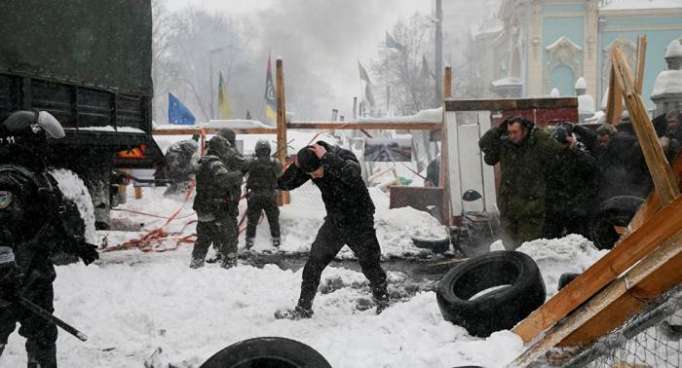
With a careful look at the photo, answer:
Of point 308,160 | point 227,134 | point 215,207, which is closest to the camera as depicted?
point 308,160

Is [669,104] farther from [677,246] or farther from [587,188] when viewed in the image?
[677,246]

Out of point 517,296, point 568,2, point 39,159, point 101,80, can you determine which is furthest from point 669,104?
point 568,2

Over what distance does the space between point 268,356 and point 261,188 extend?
5.90 m

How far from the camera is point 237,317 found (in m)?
5.40

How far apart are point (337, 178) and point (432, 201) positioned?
18.5 feet

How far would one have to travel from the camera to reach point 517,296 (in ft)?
14.3

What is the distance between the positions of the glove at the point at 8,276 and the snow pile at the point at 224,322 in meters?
1.07

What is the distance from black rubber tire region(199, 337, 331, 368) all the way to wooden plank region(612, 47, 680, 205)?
8.11ft

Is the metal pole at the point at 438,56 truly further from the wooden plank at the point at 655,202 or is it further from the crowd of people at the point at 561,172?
the wooden plank at the point at 655,202

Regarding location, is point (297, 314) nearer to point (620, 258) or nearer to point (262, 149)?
point (620, 258)

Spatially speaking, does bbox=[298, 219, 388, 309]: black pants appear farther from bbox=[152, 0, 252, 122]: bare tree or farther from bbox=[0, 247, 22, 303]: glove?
bbox=[152, 0, 252, 122]: bare tree

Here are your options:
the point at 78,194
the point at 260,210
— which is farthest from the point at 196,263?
the point at 260,210

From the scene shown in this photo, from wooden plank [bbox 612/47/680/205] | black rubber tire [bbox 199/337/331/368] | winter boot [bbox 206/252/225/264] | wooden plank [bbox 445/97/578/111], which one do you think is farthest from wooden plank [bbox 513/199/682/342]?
wooden plank [bbox 445/97/578/111]

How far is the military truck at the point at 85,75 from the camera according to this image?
5809 mm
